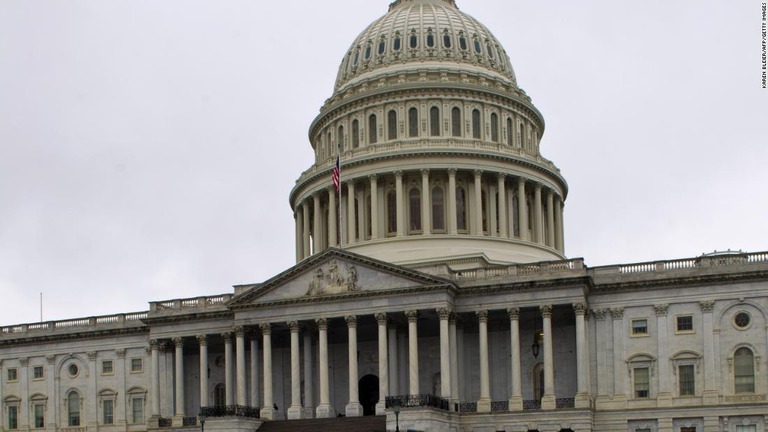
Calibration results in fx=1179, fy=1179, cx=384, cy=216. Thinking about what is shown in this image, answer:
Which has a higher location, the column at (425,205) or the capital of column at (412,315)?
the column at (425,205)

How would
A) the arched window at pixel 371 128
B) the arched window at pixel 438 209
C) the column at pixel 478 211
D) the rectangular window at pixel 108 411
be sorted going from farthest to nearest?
the arched window at pixel 371 128 < the arched window at pixel 438 209 < the column at pixel 478 211 < the rectangular window at pixel 108 411

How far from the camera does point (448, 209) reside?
297 ft

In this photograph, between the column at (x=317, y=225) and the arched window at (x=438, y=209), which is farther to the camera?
the column at (x=317, y=225)

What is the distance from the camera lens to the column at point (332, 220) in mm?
93750

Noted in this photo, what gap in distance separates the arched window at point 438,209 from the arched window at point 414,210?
1.16m

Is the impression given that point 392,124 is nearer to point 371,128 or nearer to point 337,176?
point 371,128

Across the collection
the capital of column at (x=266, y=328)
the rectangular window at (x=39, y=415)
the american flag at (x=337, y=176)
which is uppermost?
the american flag at (x=337, y=176)

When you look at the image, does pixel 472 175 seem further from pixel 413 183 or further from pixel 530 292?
pixel 530 292

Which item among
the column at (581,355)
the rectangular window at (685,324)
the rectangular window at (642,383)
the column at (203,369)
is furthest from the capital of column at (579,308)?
the column at (203,369)

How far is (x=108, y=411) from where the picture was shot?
88.8 metres

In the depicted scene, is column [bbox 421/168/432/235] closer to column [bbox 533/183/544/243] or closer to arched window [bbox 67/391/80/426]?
column [bbox 533/183/544/243]

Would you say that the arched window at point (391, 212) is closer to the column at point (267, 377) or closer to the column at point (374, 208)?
the column at point (374, 208)

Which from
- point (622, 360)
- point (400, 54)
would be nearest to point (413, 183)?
point (400, 54)

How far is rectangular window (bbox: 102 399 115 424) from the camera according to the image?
3484 inches
